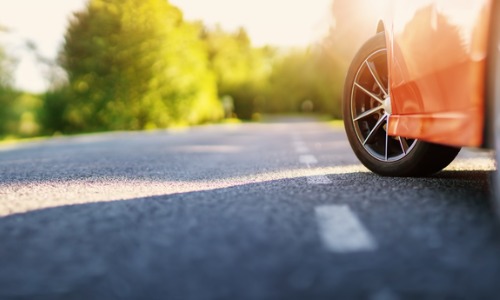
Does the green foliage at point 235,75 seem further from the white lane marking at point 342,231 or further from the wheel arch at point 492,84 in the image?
the wheel arch at point 492,84

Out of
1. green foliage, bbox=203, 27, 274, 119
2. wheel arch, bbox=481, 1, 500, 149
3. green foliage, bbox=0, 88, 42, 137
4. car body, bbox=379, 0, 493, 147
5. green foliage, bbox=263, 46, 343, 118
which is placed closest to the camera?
wheel arch, bbox=481, 1, 500, 149

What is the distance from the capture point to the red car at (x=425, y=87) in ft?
7.66

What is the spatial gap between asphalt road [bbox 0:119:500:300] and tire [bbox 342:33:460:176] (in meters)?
0.17

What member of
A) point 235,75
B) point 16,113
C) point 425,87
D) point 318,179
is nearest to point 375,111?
point 318,179

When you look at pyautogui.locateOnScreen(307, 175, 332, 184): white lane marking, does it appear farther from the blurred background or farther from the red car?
the blurred background

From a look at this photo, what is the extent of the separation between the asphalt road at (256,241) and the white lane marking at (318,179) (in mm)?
20

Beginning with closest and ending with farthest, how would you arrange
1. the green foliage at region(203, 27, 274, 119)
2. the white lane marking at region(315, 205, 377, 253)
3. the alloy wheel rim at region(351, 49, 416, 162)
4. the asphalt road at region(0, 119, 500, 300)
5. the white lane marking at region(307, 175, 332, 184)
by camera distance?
the asphalt road at region(0, 119, 500, 300) → the white lane marking at region(315, 205, 377, 253) → the white lane marking at region(307, 175, 332, 184) → the alloy wheel rim at region(351, 49, 416, 162) → the green foliage at region(203, 27, 274, 119)

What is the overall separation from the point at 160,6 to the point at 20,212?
926 inches

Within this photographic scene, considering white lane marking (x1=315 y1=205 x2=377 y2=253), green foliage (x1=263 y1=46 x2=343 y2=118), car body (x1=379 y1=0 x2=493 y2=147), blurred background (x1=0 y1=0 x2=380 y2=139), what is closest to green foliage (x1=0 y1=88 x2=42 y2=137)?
blurred background (x1=0 y1=0 x2=380 y2=139)

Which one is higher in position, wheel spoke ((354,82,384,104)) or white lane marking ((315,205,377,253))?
wheel spoke ((354,82,384,104))

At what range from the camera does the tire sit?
12.0ft

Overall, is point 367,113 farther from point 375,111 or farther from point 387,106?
point 387,106

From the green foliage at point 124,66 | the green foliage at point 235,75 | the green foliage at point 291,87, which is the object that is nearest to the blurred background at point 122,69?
the green foliage at point 124,66

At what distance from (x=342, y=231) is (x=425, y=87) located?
114 centimetres
